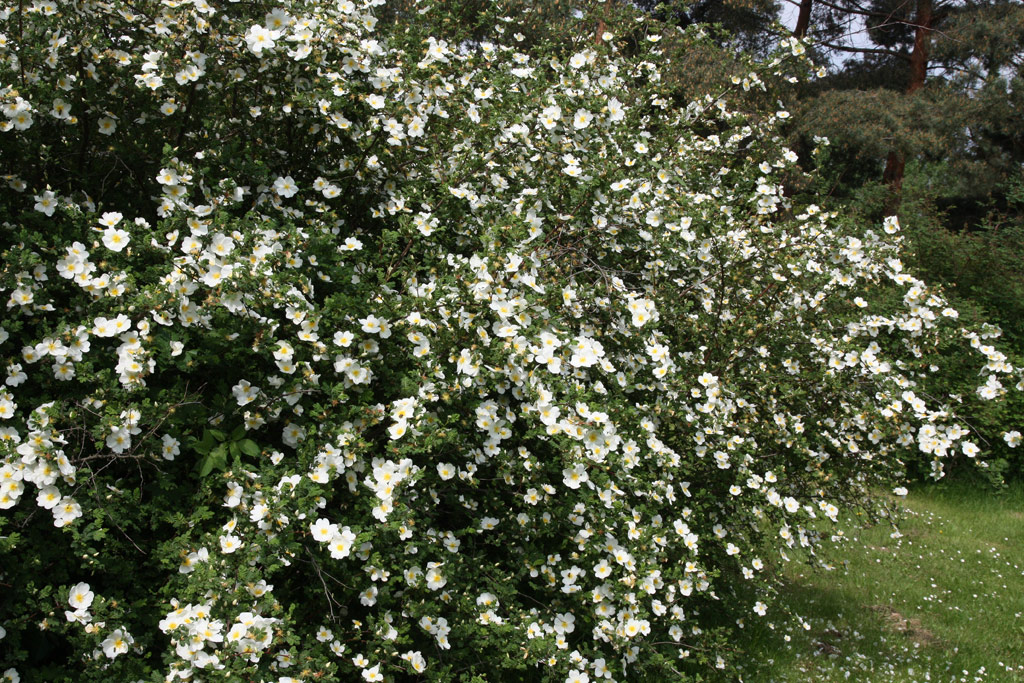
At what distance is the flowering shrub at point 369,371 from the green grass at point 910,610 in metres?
0.56

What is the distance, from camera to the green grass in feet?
11.3

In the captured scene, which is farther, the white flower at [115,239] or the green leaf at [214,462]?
the white flower at [115,239]

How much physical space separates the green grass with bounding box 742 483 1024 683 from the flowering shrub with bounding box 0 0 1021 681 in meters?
0.56

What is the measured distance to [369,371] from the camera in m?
2.10

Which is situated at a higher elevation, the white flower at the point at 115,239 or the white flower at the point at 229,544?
the white flower at the point at 115,239

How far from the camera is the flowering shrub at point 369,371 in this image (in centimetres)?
189

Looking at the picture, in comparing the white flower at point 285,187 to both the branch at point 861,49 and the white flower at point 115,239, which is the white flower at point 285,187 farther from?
the branch at point 861,49

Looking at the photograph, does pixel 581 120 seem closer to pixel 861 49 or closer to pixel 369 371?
pixel 369 371

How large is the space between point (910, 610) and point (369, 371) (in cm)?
360

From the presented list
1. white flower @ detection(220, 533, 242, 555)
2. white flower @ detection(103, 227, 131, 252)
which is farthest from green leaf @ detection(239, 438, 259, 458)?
white flower @ detection(103, 227, 131, 252)

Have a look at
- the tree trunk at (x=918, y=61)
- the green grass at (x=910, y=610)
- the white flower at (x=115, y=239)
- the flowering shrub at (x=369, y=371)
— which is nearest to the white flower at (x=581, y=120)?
the flowering shrub at (x=369, y=371)

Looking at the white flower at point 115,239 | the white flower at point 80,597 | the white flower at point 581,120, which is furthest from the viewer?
the white flower at point 581,120

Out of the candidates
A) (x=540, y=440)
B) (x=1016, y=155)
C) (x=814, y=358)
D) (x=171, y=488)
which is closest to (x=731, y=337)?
(x=814, y=358)

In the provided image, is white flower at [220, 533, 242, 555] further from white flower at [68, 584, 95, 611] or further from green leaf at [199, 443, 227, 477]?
white flower at [68, 584, 95, 611]
